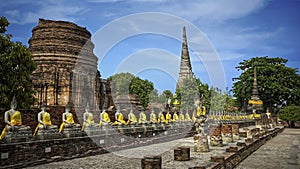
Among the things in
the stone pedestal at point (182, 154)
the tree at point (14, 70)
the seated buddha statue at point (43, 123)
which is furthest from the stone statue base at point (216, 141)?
the tree at point (14, 70)

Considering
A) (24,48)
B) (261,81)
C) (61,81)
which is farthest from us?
(261,81)

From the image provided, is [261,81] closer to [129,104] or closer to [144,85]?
[144,85]

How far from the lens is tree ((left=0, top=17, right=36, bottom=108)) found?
46.2ft

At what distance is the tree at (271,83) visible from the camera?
44.0 meters

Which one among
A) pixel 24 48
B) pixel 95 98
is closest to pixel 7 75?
pixel 24 48

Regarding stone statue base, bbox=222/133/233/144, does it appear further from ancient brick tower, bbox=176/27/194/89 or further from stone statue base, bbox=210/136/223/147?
ancient brick tower, bbox=176/27/194/89

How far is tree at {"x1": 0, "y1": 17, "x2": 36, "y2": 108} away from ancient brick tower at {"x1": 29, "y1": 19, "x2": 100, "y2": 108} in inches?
293

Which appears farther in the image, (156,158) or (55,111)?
(55,111)

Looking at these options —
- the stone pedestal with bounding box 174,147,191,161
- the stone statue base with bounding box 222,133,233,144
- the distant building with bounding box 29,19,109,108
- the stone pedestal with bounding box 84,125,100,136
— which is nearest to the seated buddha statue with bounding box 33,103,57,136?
the stone pedestal with bounding box 84,125,100,136

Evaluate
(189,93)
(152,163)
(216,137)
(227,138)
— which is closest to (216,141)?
(216,137)

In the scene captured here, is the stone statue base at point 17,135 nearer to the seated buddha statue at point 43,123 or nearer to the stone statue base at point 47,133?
the stone statue base at point 47,133

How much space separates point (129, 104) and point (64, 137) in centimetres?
1863

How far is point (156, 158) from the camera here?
7176 millimetres

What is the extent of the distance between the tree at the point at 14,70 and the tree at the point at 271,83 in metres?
37.5
